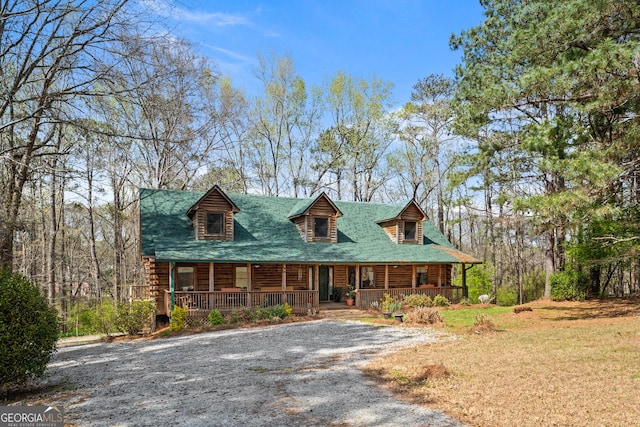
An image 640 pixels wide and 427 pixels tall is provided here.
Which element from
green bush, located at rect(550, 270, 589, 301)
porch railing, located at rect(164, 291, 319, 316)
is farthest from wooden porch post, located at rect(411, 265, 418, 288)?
green bush, located at rect(550, 270, 589, 301)

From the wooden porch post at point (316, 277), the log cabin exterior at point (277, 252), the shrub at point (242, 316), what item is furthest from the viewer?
the wooden porch post at point (316, 277)

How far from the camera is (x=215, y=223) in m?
20.9

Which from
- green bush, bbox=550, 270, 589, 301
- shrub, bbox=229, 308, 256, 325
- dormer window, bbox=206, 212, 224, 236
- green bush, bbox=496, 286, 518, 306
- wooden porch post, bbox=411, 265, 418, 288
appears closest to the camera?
shrub, bbox=229, 308, 256, 325

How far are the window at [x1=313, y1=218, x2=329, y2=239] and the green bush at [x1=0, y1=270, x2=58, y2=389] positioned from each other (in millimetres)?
15363

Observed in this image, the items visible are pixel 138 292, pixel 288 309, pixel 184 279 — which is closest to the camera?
pixel 288 309

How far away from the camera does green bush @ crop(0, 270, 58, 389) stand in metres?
8.16

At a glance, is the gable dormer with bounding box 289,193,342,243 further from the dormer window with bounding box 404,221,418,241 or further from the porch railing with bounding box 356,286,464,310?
the dormer window with bounding box 404,221,418,241

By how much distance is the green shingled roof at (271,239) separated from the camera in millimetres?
19408

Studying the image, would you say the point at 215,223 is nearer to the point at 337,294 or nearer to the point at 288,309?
the point at 288,309

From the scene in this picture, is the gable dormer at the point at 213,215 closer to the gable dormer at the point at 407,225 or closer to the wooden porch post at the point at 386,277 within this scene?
the wooden porch post at the point at 386,277

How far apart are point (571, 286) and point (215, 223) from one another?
18.3 metres

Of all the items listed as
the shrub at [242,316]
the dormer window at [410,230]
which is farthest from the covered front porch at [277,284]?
the dormer window at [410,230]

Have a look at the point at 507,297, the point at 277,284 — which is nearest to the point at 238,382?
the point at 277,284

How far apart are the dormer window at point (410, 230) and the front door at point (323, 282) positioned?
213 inches
